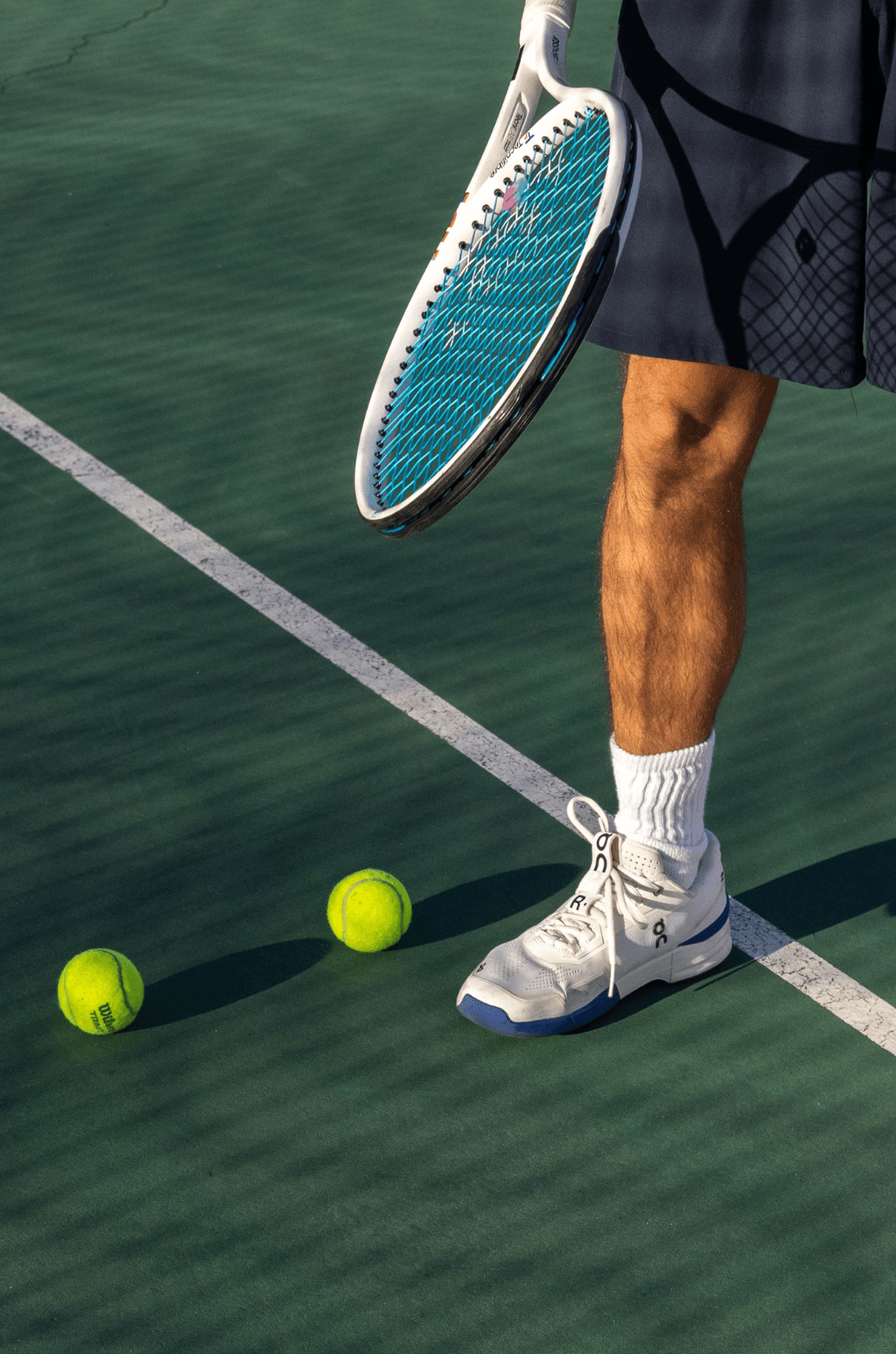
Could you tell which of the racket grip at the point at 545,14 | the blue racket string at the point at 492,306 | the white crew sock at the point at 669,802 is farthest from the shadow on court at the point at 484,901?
the racket grip at the point at 545,14

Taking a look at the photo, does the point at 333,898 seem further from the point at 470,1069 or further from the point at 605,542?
the point at 605,542

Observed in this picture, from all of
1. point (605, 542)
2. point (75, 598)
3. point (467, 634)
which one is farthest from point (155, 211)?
point (605, 542)

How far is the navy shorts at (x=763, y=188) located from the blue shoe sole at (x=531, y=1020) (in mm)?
968

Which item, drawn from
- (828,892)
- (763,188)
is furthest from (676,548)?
(828,892)

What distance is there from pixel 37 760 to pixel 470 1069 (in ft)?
3.66

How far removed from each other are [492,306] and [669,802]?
78 centimetres

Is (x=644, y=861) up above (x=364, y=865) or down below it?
above

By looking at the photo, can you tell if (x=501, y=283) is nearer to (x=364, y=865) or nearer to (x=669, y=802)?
(x=669, y=802)

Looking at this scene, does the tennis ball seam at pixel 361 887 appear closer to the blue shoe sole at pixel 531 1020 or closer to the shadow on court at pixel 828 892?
the blue shoe sole at pixel 531 1020

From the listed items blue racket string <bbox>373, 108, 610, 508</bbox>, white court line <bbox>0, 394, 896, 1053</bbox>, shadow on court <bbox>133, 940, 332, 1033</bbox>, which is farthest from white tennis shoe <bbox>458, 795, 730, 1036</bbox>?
blue racket string <bbox>373, 108, 610, 508</bbox>

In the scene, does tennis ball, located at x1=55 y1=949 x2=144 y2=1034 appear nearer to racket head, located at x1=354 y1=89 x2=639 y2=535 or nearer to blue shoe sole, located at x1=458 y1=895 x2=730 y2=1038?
blue shoe sole, located at x1=458 y1=895 x2=730 y2=1038

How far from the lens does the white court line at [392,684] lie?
2.53m

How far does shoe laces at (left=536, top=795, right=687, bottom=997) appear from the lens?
2520 mm

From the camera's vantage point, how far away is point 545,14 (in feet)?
7.02
